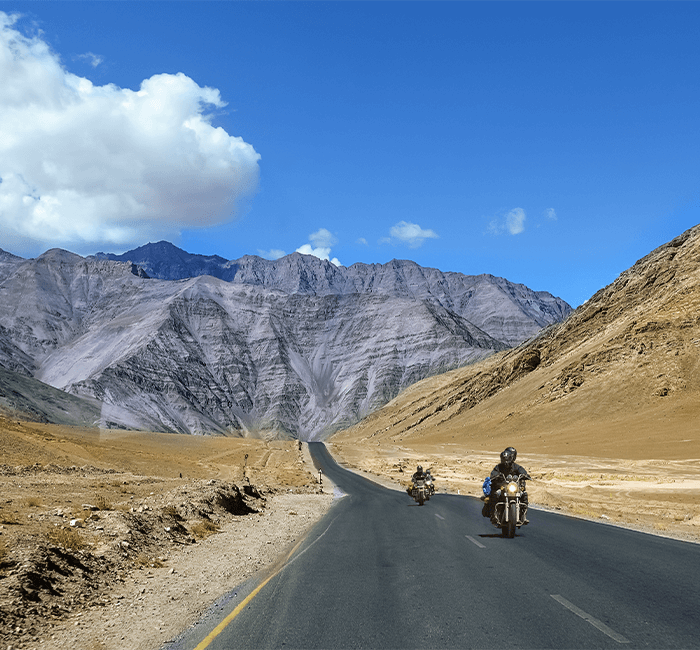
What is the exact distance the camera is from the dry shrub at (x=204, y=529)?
51.7 feet

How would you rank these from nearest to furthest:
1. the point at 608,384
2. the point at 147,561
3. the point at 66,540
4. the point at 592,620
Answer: the point at 592,620
the point at 66,540
the point at 147,561
the point at 608,384

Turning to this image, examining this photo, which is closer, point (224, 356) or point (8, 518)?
point (8, 518)

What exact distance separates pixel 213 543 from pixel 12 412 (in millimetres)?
61640

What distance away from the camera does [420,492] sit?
24391mm

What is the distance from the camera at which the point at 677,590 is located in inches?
334

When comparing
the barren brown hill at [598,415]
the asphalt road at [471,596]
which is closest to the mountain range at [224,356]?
the barren brown hill at [598,415]

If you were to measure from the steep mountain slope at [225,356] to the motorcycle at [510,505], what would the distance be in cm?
13036

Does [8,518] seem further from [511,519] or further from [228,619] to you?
[511,519]

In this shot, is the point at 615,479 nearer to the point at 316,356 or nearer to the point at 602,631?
the point at 602,631

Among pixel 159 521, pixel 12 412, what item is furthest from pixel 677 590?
pixel 12 412

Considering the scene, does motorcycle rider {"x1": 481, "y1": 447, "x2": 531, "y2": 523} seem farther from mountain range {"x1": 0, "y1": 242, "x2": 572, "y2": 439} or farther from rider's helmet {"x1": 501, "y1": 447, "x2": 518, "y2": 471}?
mountain range {"x1": 0, "y1": 242, "x2": 572, "y2": 439}

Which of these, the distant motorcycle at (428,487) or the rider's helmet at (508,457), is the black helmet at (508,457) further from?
the distant motorcycle at (428,487)

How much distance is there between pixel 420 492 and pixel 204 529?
10760 millimetres

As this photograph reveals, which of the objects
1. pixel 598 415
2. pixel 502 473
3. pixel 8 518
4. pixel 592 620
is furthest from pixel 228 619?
pixel 598 415
